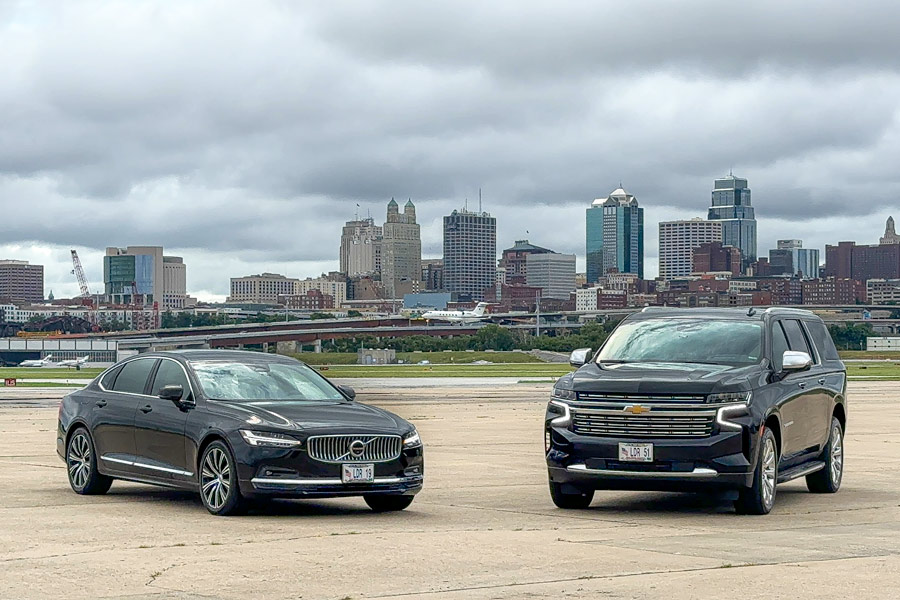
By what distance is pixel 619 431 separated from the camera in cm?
1466

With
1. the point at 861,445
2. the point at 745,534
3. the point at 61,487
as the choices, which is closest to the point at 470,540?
the point at 745,534

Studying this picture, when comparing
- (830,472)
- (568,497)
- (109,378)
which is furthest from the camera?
(830,472)

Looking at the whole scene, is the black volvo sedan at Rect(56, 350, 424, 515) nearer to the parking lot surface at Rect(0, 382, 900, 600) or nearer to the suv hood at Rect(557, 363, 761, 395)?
the parking lot surface at Rect(0, 382, 900, 600)

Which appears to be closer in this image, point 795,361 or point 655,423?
point 655,423

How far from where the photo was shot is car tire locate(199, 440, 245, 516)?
1409cm

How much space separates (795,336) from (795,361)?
173 cm

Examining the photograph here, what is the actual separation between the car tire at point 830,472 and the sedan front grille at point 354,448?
568 centimetres

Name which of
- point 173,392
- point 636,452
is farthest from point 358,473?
point 636,452

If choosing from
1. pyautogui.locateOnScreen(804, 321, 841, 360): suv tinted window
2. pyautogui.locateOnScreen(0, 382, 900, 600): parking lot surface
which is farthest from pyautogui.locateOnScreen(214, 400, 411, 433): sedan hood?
pyautogui.locateOnScreen(804, 321, 841, 360): suv tinted window

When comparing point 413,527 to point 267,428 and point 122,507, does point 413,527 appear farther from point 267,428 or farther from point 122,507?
point 122,507

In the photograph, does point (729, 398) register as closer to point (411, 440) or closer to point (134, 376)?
point (411, 440)

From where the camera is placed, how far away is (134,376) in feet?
54.1

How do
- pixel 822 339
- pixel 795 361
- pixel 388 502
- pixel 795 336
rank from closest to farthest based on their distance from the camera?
pixel 388 502
pixel 795 361
pixel 795 336
pixel 822 339

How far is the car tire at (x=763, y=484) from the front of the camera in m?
14.7
